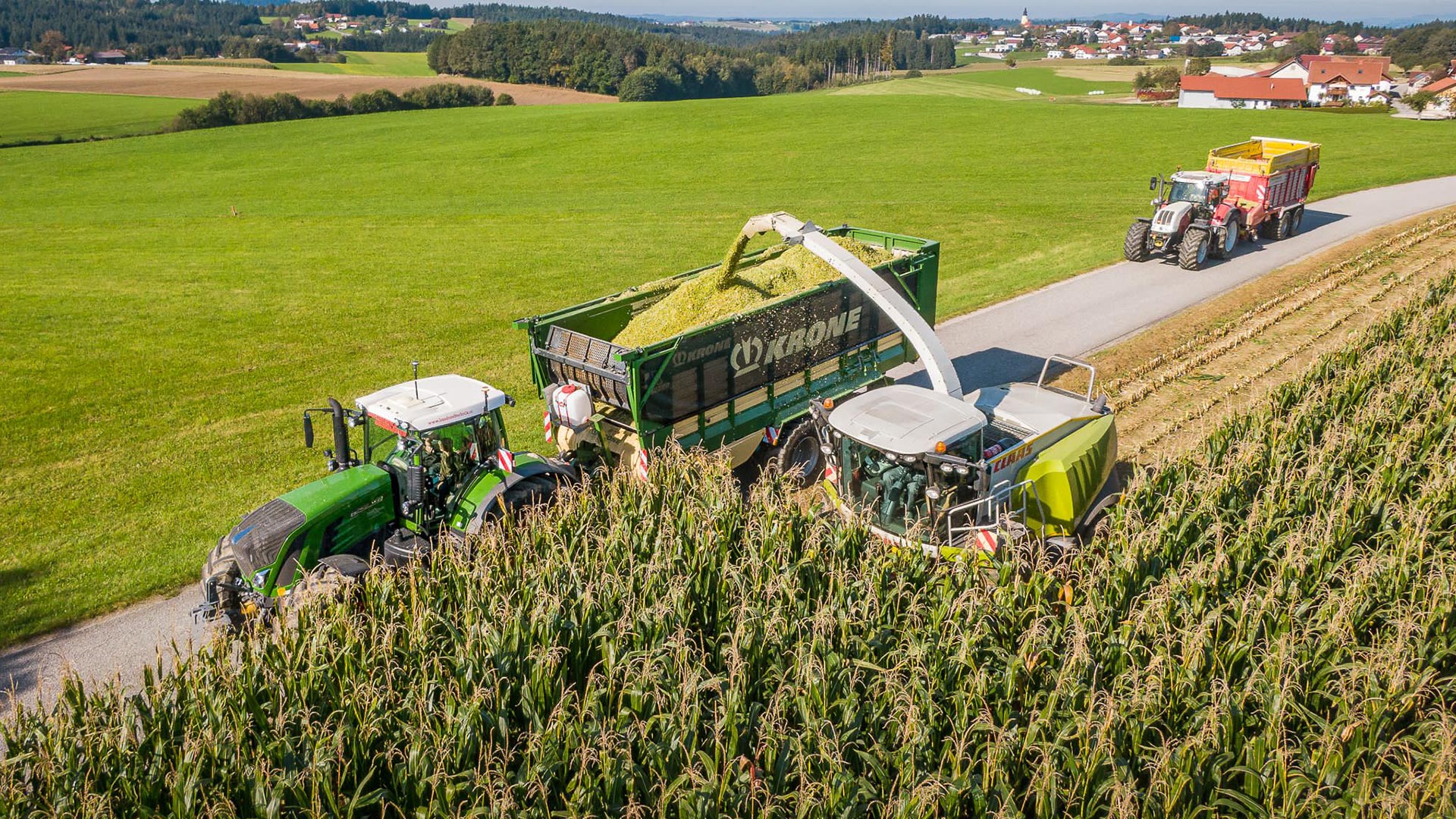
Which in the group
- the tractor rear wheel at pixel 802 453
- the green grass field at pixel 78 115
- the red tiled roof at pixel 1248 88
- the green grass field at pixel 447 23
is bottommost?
the tractor rear wheel at pixel 802 453

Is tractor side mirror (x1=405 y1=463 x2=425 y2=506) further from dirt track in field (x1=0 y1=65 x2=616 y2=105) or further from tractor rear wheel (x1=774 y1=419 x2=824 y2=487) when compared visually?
dirt track in field (x1=0 y1=65 x2=616 y2=105)

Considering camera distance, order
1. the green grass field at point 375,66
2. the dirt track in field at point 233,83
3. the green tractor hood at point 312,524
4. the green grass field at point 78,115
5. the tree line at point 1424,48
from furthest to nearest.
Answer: the tree line at point 1424,48
the green grass field at point 375,66
the dirt track in field at point 233,83
the green grass field at point 78,115
the green tractor hood at point 312,524

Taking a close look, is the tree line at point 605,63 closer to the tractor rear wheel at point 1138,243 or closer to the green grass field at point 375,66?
the green grass field at point 375,66

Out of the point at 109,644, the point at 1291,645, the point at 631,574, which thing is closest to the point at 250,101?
the point at 109,644

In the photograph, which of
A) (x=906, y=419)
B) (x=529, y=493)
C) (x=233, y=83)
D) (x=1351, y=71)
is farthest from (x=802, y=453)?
(x=1351, y=71)

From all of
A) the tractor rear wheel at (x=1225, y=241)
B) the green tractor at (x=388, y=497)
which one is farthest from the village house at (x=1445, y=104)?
the green tractor at (x=388, y=497)

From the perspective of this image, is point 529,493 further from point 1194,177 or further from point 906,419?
point 1194,177

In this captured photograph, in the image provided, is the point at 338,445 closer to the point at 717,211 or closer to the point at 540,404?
the point at 540,404
